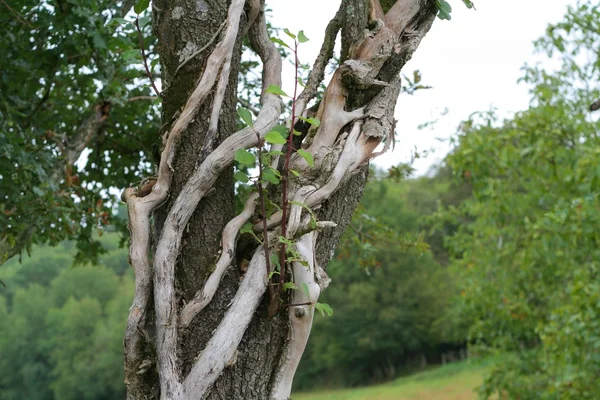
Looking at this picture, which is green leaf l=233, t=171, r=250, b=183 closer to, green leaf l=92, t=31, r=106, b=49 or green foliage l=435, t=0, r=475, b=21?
green foliage l=435, t=0, r=475, b=21

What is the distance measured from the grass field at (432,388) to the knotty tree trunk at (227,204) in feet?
81.2

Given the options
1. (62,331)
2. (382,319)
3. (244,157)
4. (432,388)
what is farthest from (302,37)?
(62,331)

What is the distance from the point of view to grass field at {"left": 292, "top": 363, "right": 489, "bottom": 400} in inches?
1131

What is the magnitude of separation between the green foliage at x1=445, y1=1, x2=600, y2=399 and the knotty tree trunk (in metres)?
5.10

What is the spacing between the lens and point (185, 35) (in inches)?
85.2

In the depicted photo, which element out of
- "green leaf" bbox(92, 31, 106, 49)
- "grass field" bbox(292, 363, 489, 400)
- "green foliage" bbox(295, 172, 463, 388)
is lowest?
"grass field" bbox(292, 363, 489, 400)

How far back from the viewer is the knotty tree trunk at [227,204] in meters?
1.95

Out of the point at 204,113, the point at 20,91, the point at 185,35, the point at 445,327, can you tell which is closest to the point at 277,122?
the point at 204,113

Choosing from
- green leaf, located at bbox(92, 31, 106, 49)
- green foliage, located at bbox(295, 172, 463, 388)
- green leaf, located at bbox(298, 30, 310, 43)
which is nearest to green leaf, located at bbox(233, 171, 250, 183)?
green leaf, located at bbox(298, 30, 310, 43)

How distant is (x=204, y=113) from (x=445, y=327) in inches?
1505

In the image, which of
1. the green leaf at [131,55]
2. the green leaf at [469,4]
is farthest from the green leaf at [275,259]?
the green leaf at [469,4]

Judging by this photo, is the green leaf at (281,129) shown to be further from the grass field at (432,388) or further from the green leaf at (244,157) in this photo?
the grass field at (432,388)

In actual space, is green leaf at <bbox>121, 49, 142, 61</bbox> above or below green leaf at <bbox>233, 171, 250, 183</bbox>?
above

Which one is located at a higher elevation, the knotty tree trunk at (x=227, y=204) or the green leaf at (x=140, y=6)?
the green leaf at (x=140, y=6)
